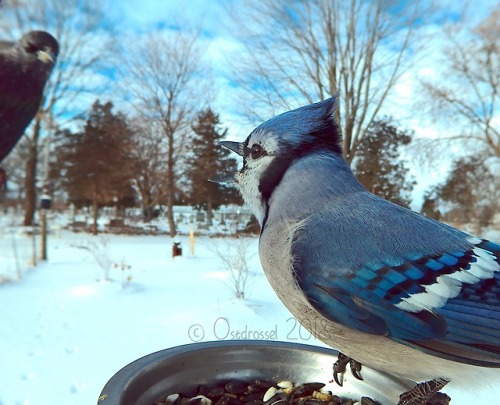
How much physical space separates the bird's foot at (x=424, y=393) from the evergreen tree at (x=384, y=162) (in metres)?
2.53

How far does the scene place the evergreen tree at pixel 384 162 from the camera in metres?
3.22

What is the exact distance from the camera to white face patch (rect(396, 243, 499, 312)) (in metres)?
0.54

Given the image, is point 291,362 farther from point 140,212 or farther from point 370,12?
point 140,212

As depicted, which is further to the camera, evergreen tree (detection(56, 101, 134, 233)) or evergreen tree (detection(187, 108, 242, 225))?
evergreen tree (detection(56, 101, 134, 233))

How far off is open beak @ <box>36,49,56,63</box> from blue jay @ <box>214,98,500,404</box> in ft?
5.90

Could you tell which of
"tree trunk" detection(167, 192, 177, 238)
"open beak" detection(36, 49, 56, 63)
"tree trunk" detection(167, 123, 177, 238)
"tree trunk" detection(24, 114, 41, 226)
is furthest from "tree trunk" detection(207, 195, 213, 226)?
"open beak" detection(36, 49, 56, 63)

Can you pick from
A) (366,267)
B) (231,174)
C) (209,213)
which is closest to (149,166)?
(209,213)

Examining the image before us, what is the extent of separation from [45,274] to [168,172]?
204cm

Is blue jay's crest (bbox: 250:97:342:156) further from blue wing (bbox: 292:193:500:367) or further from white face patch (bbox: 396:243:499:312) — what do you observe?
white face patch (bbox: 396:243:499:312)

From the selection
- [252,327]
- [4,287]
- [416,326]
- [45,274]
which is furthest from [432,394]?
[45,274]

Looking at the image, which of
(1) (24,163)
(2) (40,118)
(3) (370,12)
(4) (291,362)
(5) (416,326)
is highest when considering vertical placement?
(3) (370,12)

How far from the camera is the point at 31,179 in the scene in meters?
3.76

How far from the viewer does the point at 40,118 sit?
408 cm

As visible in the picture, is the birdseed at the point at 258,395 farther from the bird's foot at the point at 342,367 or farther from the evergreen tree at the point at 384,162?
the evergreen tree at the point at 384,162
